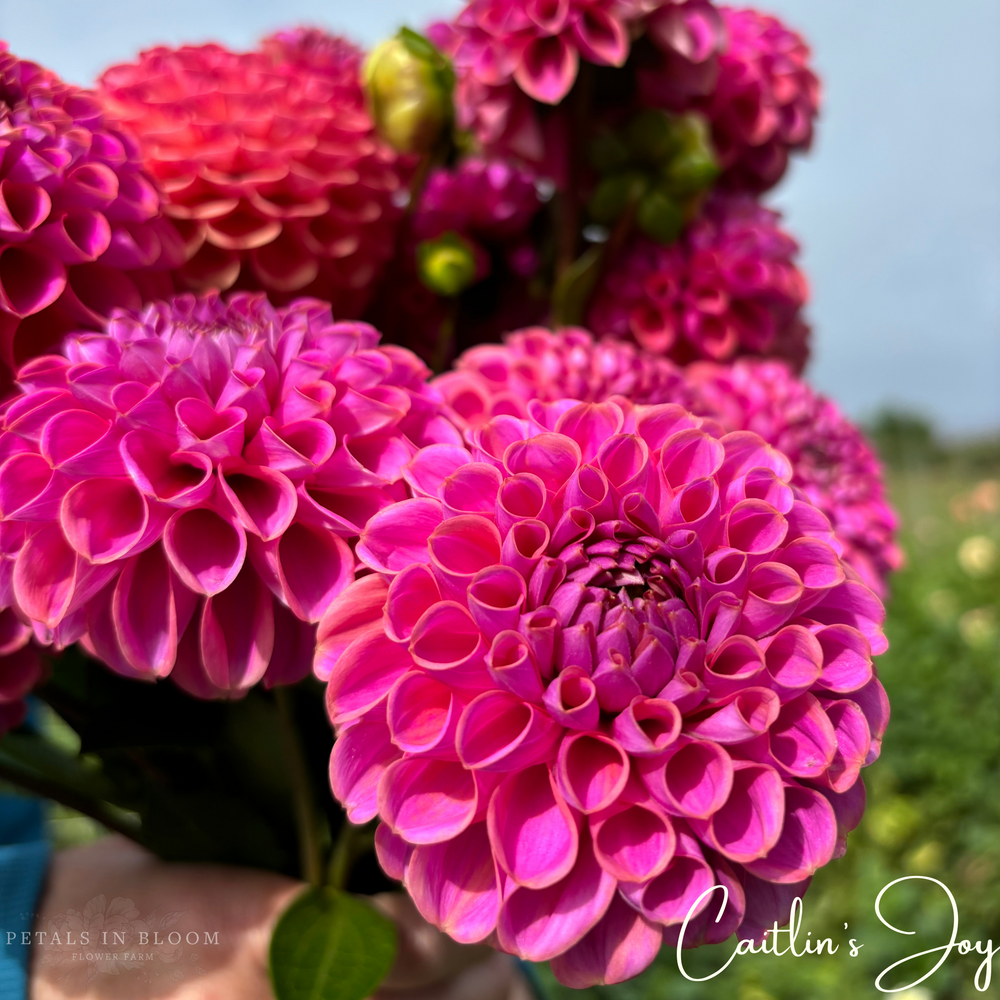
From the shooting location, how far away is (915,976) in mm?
1534

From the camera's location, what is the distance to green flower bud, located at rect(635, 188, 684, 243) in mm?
570

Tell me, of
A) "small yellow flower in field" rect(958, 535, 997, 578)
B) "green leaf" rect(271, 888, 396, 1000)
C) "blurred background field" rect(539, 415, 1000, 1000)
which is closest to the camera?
"green leaf" rect(271, 888, 396, 1000)

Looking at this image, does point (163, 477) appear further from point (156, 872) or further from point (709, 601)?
point (156, 872)

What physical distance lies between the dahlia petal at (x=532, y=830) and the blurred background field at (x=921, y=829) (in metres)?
1.15

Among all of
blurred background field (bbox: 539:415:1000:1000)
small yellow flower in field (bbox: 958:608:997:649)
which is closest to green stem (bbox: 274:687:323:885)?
blurred background field (bbox: 539:415:1000:1000)

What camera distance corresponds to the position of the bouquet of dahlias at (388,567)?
0.29 metres

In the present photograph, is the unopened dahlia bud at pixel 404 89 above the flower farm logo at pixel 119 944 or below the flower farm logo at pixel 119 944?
above

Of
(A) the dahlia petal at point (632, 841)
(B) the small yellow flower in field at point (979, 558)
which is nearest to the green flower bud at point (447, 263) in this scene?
(A) the dahlia petal at point (632, 841)

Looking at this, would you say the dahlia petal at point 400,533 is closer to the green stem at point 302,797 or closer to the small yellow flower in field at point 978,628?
the green stem at point 302,797

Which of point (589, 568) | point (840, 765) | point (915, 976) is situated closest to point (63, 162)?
point (589, 568)

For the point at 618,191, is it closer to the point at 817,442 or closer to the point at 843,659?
the point at 817,442

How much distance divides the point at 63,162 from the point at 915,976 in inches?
68.0

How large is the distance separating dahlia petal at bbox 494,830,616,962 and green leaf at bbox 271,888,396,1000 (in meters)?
0.16

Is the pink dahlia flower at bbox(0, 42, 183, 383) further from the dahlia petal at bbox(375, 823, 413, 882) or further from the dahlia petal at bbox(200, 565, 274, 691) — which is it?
the dahlia petal at bbox(375, 823, 413, 882)
